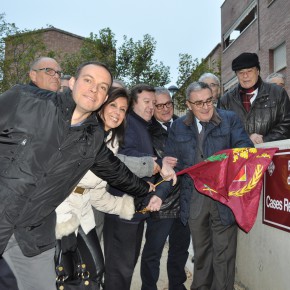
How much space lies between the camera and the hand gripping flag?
3.56m

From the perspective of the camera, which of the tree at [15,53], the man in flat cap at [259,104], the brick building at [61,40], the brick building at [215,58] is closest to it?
the man in flat cap at [259,104]

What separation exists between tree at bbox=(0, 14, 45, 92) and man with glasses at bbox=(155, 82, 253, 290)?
15.6 meters

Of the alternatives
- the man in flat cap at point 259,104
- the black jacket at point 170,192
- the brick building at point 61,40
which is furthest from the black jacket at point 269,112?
the brick building at point 61,40

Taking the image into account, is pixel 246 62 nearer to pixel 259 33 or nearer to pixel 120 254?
pixel 120 254

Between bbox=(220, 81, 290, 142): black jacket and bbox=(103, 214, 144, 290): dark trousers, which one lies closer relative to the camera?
bbox=(103, 214, 144, 290): dark trousers

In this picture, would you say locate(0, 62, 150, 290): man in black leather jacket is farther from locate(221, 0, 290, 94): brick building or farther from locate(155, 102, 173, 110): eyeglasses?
locate(221, 0, 290, 94): brick building

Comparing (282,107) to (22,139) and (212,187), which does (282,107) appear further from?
(22,139)

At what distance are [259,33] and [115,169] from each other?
1598 centimetres

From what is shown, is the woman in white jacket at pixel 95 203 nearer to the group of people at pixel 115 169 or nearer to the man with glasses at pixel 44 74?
the group of people at pixel 115 169

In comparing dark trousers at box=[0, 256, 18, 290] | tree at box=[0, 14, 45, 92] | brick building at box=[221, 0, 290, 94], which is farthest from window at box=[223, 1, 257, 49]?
dark trousers at box=[0, 256, 18, 290]

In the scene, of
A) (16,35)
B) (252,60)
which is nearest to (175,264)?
(252,60)

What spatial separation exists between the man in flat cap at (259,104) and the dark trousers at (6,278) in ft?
9.46

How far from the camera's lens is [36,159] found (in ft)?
7.36

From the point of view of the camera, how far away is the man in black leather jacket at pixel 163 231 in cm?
395
